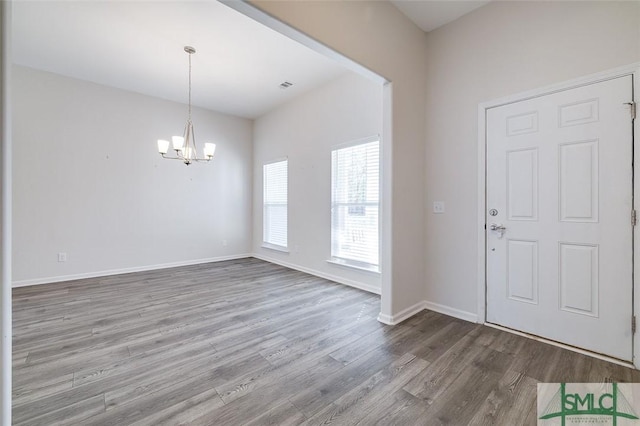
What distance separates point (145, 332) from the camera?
253 centimetres

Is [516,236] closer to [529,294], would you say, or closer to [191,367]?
[529,294]

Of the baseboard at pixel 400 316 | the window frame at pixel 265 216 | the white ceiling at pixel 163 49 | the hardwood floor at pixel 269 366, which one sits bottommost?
the hardwood floor at pixel 269 366

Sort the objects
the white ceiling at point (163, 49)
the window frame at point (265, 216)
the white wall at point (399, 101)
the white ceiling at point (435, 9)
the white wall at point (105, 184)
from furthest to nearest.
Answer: the window frame at point (265, 216) < the white wall at point (105, 184) < the white ceiling at point (163, 49) < the white ceiling at point (435, 9) < the white wall at point (399, 101)

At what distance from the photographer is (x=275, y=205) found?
5672mm

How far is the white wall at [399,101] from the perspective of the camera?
2301 millimetres

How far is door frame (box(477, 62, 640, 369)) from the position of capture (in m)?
1.93

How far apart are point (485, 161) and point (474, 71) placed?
95 centimetres

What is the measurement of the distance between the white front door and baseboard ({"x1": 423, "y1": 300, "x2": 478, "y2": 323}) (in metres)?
0.19

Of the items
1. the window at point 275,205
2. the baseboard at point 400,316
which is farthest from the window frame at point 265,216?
the baseboard at point 400,316

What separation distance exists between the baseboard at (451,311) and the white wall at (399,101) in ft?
0.51

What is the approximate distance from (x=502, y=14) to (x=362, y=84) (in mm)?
1680

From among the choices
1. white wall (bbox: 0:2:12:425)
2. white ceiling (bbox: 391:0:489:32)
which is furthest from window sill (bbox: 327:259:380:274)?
white wall (bbox: 0:2:12:425)

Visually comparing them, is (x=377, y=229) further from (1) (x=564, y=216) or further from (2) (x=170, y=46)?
(2) (x=170, y=46)

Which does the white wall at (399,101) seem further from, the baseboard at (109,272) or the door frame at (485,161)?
the baseboard at (109,272)
